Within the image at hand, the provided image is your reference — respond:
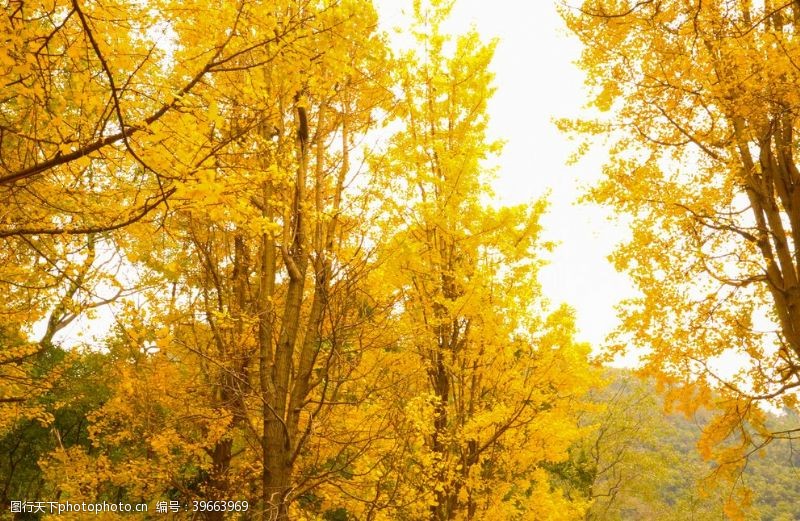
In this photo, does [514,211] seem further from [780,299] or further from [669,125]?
[780,299]

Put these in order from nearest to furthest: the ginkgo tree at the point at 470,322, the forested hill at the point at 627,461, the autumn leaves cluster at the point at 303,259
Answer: the autumn leaves cluster at the point at 303,259
the ginkgo tree at the point at 470,322
the forested hill at the point at 627,461

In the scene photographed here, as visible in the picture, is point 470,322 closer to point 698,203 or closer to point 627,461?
point 698,203

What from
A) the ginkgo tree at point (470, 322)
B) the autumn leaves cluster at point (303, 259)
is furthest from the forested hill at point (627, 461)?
the ginkgo tree at point (470, 322)

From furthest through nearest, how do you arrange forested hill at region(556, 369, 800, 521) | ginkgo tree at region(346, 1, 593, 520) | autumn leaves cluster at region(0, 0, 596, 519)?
forested hill at region(556, 369, 800, 521) < ginkgo tree at region(346, 1, 593, 520) < autumn leaves cluster at region(0, 0, 596, 519)

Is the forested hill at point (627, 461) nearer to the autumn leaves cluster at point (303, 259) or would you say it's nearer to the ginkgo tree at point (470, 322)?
the autumn leaves cluster at point (303, 259)

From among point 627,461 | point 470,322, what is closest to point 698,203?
point 470,322

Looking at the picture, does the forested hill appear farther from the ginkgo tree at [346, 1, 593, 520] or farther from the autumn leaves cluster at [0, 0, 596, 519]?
the ginkgo tree at [346, 1, 593, 520]

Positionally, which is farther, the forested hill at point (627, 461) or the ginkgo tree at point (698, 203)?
the forested hill at point (627, 461)

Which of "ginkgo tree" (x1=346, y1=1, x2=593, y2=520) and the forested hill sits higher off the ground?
"ginkgo tree" (x1=346, y1=1, x2=593, y2=520)

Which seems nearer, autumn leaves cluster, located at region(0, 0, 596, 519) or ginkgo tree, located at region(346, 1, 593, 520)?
autumn leaves cluster, located at region(0, 0, 596, 519)

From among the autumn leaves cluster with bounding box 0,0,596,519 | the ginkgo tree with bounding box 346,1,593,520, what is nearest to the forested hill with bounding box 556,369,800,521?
the autumn leaves cluster with bounding box 0,0,596,519

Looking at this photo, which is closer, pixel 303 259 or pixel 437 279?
pixel 303 259

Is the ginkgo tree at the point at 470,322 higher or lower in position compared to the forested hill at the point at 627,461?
higher

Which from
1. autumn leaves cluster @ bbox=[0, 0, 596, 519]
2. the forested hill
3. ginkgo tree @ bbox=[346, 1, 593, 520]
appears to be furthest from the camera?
the forested hill
